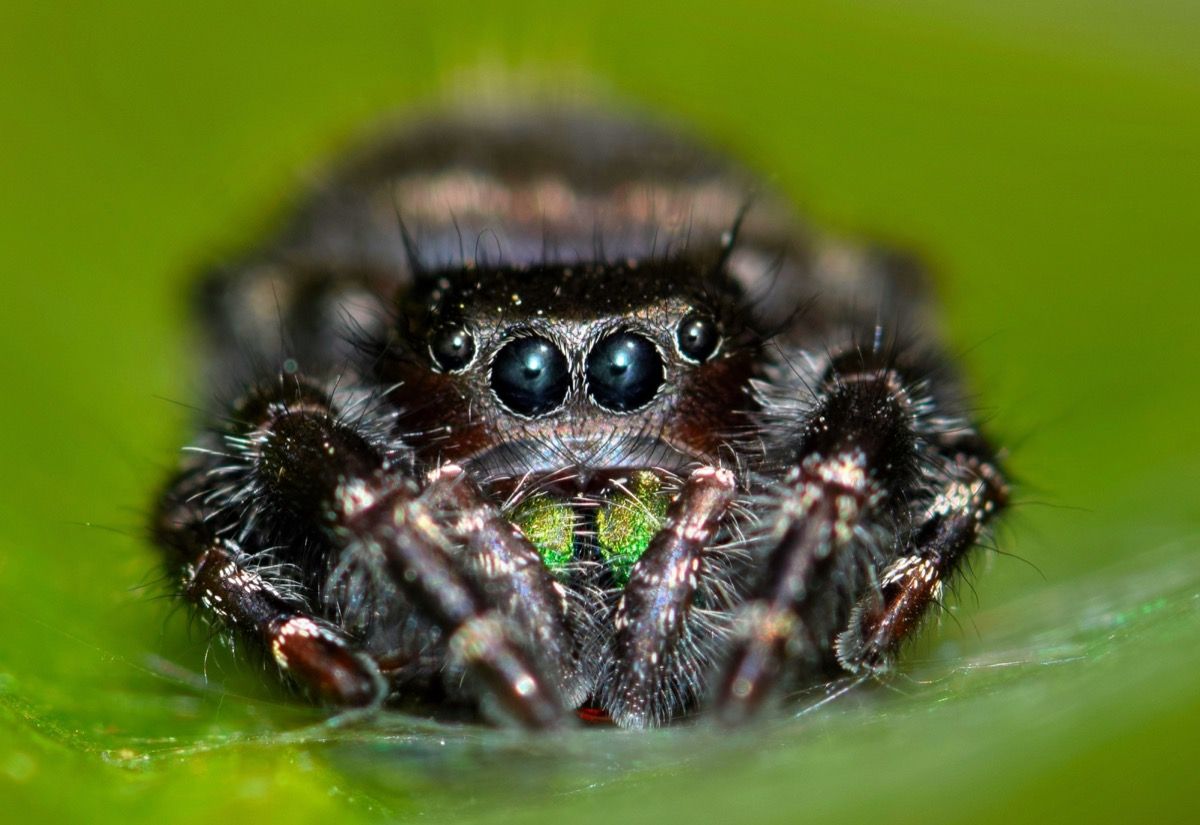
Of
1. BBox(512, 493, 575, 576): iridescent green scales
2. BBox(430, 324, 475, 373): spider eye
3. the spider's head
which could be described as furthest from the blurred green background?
BBox(430, 324, 475, 373): spider eye

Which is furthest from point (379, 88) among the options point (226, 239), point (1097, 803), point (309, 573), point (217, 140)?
point (1097, 803)

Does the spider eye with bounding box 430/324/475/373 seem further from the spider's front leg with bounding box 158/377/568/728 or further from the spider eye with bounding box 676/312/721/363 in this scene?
the spider eye with bounding box 676/312/721/363

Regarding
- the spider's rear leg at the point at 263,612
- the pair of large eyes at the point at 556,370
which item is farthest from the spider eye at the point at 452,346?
the spider's rear leg at the point at 263,612

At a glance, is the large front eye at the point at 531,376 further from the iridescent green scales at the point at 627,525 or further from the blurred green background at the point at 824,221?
the blurred green background at the point at 824,221

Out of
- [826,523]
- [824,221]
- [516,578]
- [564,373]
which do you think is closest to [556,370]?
[564,373]

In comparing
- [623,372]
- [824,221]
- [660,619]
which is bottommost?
[660,619]

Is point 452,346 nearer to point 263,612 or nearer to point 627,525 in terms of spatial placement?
point 627,525

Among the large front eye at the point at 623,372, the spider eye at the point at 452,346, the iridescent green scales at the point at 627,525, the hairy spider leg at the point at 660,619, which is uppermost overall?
the spider eye at the point at 452,346
